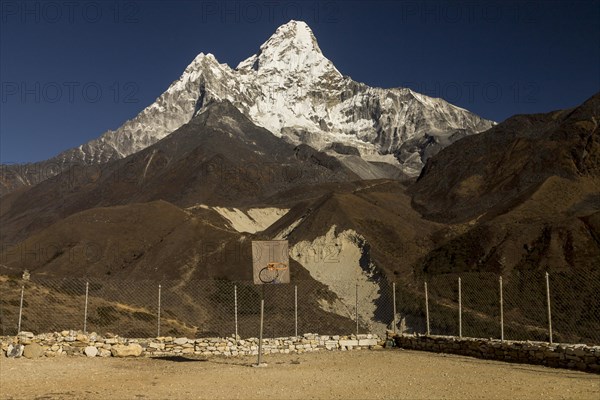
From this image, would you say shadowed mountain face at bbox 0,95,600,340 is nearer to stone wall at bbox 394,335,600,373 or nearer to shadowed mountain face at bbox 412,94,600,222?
shadowed mountain face at bbox 412,94,600,222

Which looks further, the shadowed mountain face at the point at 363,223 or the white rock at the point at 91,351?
the shadowed mountain face at the point at 363,223

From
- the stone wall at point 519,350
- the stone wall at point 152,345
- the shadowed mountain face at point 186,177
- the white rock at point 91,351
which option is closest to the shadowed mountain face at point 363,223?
the shadowed mountain face at point 186,177

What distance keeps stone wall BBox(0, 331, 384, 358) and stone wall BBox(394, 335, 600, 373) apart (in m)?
2.52

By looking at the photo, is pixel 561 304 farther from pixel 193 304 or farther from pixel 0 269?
pixel 0 269

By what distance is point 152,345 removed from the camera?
752 inches

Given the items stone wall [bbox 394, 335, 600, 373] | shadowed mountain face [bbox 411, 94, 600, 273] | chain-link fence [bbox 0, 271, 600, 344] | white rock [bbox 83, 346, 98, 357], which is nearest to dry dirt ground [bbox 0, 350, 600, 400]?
stone wall [bbox 394, 335, 600, 373]

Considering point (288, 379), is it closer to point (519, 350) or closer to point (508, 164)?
point (519, 350)

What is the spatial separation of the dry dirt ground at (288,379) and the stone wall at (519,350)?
17.5 inches

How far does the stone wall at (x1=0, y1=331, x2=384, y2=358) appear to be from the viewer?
17344mm

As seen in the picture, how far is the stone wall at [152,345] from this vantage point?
1734 cm

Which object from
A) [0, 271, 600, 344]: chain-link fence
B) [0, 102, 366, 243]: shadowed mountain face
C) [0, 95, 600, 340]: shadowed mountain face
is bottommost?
[0, 271, 600, 344]: chain-link fence

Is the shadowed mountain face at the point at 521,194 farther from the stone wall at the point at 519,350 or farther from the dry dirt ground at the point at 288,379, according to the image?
the dry dirt ground at the point at 288,379

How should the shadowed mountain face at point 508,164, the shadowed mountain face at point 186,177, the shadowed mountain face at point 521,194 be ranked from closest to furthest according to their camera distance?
the shadowed mountain face at point 521,194 → the shadowed mountain face at point 508,164 → the shadowed mountain face at point 186,177

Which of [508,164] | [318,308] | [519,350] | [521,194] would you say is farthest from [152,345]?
[508,164]
